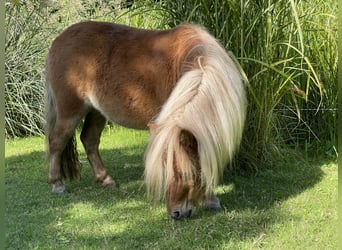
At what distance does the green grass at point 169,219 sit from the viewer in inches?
130

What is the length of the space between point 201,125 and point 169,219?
0.78 m

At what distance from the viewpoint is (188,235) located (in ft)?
11.0

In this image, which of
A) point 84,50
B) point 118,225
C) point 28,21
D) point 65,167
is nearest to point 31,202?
point 65,167

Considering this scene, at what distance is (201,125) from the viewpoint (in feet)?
10.9

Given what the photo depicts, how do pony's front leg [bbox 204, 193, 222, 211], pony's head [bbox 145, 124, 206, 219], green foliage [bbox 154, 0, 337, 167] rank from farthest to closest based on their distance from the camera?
green foliage [bbox 154, 0, 337, 167] → pony's front leg [bbox 204, 193, 222, 211] → pony's head [bbox 145, 124, 206, 219]

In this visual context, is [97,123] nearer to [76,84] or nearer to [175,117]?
[76,84]

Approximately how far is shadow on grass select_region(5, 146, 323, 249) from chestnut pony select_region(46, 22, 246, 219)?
171 mm

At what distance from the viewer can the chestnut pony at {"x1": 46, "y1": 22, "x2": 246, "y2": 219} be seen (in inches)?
131

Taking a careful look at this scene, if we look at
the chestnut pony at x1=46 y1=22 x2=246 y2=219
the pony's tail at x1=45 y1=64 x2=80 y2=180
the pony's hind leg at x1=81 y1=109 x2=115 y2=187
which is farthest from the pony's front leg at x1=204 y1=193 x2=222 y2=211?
the pony's tail at x1=45 y1=64 x2=80 y2=180

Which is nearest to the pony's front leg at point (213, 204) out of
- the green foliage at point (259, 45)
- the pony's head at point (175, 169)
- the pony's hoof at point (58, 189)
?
the pony's head at point (175, 169)

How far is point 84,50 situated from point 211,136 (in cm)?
164

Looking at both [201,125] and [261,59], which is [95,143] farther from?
[201,125]

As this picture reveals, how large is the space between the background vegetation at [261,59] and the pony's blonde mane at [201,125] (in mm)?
625

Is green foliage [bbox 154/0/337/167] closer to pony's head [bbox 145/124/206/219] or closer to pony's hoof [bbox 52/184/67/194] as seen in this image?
pony's head [bbox 145/124/206/219]
